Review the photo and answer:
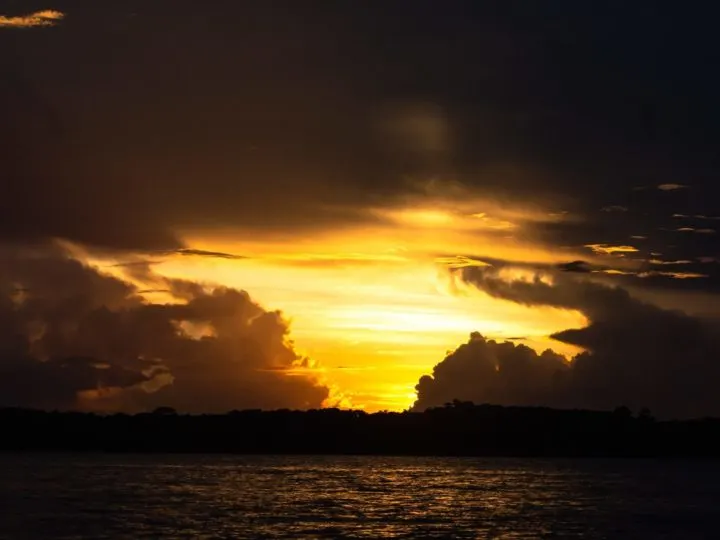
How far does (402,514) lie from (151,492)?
161 feet

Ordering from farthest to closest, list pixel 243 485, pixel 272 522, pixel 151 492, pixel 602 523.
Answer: pixel 243 485 → pixel 151 492 → pixel 602 523 → pixel 272 522

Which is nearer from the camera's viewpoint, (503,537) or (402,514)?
(503,537)

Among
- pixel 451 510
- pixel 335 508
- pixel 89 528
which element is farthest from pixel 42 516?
pixel 451 510

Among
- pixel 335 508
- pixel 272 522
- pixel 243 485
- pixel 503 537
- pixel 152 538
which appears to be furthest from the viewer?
pixel 243 485

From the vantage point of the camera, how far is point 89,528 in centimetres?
10344

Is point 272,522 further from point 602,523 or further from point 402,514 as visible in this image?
point 602,523

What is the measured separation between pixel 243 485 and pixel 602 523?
8104 cm

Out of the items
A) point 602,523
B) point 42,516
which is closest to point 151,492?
point 42,516

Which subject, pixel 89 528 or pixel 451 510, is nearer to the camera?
pixel 89 528

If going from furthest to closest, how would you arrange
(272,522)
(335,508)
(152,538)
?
(335,508) → (272,522) → (152,538)

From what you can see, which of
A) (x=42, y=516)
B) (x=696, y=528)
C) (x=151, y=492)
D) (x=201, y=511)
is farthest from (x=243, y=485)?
(x=696, y=528)

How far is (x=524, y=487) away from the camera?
194 metres

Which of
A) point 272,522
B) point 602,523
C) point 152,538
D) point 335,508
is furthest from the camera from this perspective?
point 335,508

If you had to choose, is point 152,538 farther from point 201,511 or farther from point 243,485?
point 243,485
